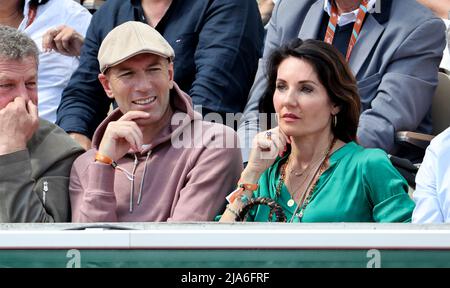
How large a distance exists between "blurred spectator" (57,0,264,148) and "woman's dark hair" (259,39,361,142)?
0.90 metres

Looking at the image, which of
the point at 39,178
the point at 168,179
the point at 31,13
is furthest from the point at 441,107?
the point at 31,13

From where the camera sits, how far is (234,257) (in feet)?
9.48

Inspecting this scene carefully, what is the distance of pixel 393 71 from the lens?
5.32 m

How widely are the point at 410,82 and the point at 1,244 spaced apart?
286cm

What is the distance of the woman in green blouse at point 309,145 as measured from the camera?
439cm

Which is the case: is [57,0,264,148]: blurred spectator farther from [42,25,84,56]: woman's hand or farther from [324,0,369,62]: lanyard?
[324,0,369,62]: lanyard

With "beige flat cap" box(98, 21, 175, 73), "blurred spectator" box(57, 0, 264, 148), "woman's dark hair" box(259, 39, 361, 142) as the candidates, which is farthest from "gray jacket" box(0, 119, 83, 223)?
"woman's dark hair" box(259, 39, 361, 142)

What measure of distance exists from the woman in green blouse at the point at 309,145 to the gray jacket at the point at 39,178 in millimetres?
814

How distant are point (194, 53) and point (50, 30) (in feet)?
3.10

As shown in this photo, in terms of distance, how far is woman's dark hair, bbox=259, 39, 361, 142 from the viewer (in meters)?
4.65

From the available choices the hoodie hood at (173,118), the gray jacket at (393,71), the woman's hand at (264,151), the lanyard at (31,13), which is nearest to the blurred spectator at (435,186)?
the woman's hand at (264,151)

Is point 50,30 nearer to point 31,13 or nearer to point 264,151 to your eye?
point 31,13

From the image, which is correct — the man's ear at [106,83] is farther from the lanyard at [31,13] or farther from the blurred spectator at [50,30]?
the lanyard at [31,13]
